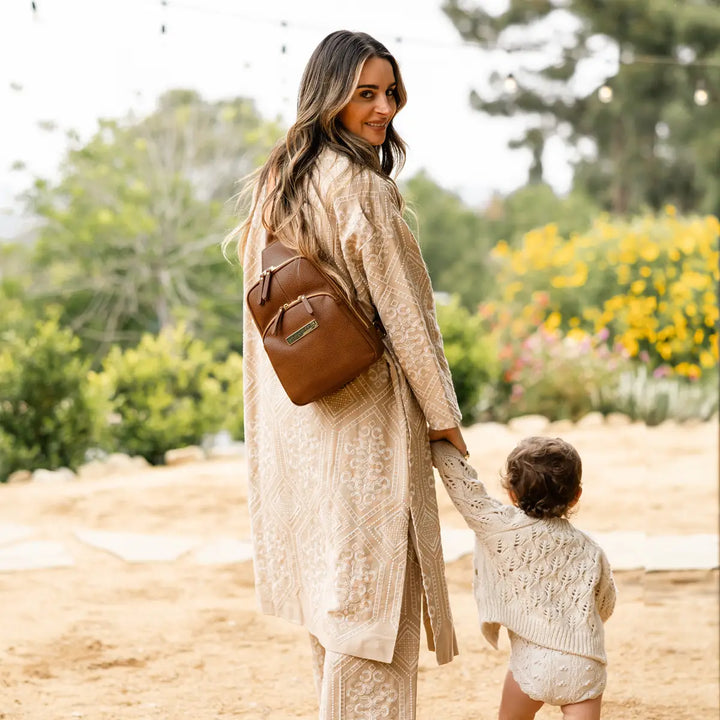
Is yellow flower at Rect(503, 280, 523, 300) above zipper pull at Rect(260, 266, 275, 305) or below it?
below

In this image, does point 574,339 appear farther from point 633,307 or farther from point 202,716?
point 202,716

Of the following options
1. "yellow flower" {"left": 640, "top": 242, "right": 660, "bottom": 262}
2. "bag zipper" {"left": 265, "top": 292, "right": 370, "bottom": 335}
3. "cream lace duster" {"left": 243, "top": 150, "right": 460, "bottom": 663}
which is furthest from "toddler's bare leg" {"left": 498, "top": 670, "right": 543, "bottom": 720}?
"yellow flower" {"left": 640, "top": 242, "right": 660, "bottom": 262}

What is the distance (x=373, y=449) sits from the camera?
1860mm

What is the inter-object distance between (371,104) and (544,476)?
753 mm

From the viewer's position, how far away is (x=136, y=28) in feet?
23.6

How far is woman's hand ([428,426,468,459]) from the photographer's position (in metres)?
1.89

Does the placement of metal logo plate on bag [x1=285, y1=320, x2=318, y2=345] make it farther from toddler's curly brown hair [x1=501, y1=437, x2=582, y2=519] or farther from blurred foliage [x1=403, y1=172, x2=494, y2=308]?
blurred foliage [x1=403, y1=172, x2=494, y2=308]

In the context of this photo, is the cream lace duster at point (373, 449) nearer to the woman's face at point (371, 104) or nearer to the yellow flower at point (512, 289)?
the woman's face at point (371, 104)

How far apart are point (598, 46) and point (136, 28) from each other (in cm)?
823

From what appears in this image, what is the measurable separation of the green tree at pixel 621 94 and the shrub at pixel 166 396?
732cm

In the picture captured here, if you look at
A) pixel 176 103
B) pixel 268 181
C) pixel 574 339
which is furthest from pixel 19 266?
pixel 268 181

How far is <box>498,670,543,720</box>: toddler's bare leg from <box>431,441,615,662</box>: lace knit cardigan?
12 cm

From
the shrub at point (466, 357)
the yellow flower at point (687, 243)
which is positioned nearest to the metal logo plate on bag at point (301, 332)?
the shrub at point (466, 357)

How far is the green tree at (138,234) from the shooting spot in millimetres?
8859
